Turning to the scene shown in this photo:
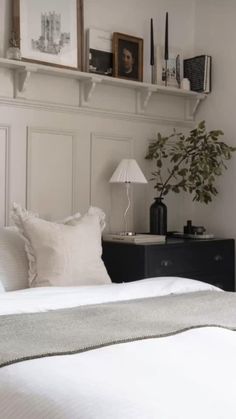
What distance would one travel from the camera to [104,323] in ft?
6.33

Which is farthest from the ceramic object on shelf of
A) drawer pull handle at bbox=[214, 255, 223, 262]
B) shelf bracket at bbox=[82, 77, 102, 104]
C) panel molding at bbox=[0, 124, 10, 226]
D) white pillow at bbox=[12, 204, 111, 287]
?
drawer pull handle at bbox=[214, 255, 223, 262]

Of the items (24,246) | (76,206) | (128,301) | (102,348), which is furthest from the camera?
(76,206)

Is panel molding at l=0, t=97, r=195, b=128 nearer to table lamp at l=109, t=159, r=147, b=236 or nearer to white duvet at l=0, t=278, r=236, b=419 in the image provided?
table lamp at l=109, t=159, r=147, b=236

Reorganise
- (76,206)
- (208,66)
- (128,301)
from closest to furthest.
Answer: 1. (128,301)
2. (76,206)
3. (208,66)

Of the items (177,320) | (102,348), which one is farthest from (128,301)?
(102,348)

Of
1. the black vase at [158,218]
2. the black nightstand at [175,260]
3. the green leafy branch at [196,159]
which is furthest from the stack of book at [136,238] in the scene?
the green leafy branch at [196,159]

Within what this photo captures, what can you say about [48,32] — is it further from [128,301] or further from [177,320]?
[177,320]

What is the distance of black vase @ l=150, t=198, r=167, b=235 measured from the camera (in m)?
3.72

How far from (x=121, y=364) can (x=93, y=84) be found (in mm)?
2329

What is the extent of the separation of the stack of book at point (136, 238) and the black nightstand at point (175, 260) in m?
0.03

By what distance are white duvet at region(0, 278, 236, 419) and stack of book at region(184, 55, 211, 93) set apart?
2.55 metres

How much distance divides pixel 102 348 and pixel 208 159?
7.71 ft

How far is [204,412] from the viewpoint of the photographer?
1224mm

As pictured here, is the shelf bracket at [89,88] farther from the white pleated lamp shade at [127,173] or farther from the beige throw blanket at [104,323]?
the beige throw blanket at [104,323]
